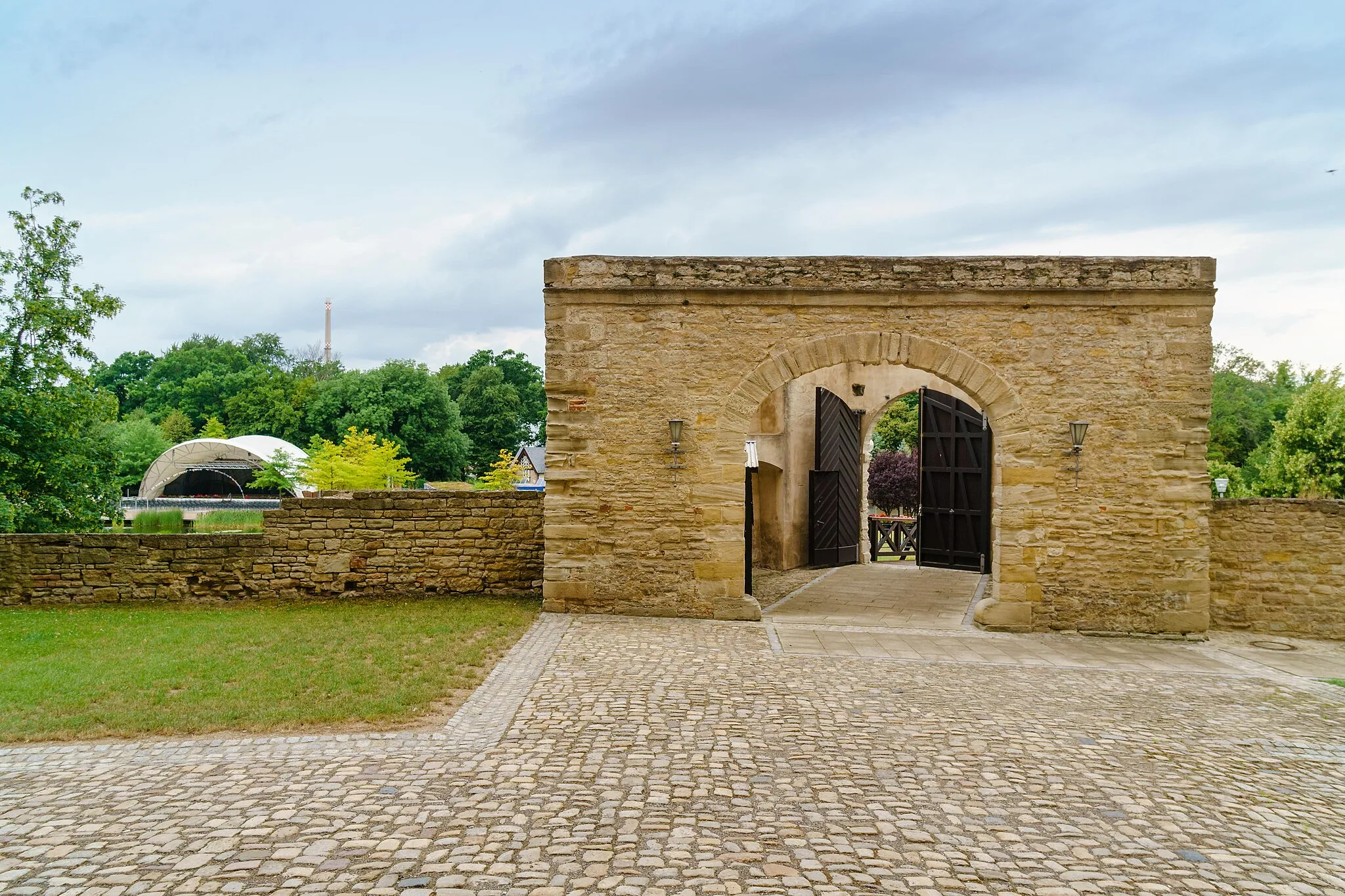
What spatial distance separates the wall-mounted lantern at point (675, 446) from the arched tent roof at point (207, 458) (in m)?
27.2

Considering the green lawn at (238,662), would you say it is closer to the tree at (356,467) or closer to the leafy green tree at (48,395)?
the leafy green tree at (48,395)

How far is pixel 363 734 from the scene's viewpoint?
530cm

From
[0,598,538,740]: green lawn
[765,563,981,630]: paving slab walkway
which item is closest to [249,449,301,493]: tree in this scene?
[0,598,538,740]: green lawn

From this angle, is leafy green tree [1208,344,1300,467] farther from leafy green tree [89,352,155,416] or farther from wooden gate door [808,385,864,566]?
leafy green tree [89,352,155,416]

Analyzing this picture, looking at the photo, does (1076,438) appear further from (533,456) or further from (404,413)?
(533,456)

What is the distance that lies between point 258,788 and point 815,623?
21.8ft

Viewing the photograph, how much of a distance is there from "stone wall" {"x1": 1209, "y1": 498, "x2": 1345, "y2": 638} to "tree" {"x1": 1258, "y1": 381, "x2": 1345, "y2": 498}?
522 inches

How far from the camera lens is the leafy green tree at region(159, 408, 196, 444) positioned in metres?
45.8

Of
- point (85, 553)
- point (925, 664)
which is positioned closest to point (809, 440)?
point (925, 664)

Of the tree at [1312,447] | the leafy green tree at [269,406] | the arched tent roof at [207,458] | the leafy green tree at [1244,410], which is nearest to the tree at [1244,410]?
the leafy green tree at [1244,410]

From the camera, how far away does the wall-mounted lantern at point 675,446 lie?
955 cm

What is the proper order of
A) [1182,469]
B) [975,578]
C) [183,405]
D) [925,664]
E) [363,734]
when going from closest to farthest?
[363,734] < [925,664] < [1182,469] < [975,578] < [183,405]

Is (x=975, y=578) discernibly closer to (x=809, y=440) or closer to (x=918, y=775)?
(x=809, y=440)

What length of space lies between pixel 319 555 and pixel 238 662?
3.76m
